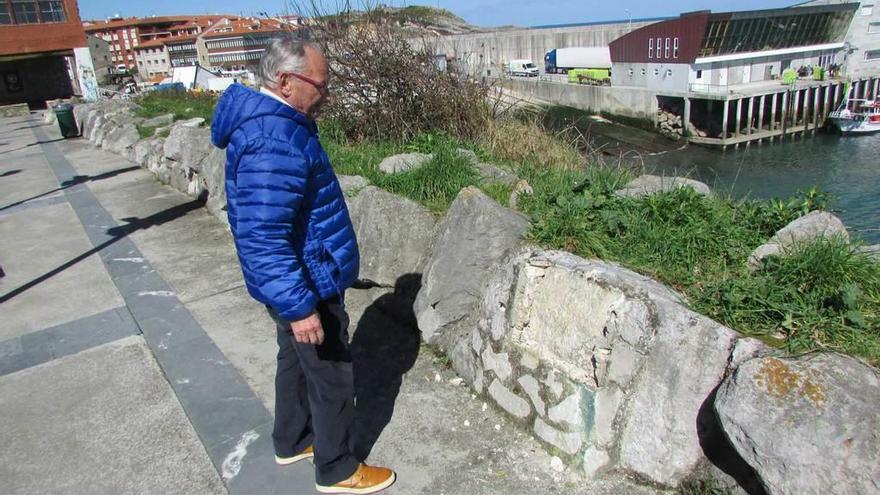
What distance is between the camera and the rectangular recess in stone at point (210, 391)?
130 inches

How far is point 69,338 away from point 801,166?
102ft

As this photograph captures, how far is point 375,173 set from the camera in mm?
5605

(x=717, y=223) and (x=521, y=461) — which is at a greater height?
(x=717, y=223)

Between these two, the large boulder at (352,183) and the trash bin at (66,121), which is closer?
the large boulder at (352,183)

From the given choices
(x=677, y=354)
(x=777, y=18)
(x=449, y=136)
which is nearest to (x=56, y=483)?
(x=677, y=354)

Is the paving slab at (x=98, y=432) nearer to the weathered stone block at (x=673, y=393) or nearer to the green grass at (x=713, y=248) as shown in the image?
the weathered stone block at (x=673, y=393)

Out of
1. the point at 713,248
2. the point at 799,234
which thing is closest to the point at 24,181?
the point at 713,248

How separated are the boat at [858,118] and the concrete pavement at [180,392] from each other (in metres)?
38.4

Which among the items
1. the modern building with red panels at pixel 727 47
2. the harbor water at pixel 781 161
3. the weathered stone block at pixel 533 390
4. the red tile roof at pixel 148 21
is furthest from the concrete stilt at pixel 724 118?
the red tile roof at pixel 148 21

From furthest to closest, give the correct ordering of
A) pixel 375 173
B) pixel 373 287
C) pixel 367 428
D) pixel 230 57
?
pixel 230 57 < pixel 375 173 < pixel 373 287 < pixel 367 428

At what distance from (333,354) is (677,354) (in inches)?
58.5

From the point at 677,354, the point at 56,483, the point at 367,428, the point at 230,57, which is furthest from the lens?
the point at 230,57

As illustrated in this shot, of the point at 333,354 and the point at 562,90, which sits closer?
the point at 333,354

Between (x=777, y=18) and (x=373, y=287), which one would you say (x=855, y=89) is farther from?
(x=373, y=287)
